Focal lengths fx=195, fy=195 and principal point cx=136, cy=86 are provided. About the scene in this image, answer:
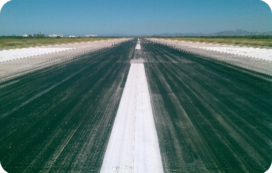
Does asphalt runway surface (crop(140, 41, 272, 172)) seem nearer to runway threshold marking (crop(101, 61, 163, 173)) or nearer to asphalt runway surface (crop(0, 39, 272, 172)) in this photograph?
asphalt runway surface (crop(0, 39, 272, 172))

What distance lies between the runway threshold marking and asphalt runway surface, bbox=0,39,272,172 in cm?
12

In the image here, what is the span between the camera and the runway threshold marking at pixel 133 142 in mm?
2752

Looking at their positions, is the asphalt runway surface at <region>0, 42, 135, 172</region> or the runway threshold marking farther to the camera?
the asphalt runway surface at <region>0, 42, 135, 172</region>

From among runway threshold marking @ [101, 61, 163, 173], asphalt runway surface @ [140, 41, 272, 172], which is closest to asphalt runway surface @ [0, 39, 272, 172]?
asphalt runway surface @ [140, 41, 272, 172]

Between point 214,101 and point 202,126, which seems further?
point 214,101

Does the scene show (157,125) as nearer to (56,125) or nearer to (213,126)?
(213,126)

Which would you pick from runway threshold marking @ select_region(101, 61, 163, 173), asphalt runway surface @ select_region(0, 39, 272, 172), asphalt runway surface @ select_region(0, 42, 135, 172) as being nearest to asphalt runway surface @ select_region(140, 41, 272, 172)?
asphalt runway surface @ select_region(0, 39, 272, 172)

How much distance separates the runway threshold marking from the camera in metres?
2.75

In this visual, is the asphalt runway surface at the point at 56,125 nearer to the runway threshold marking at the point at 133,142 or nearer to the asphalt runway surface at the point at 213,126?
the runway threshold marking at the point at 133,142

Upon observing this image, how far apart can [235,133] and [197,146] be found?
951 millimetres

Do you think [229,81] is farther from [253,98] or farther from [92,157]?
[92,157]

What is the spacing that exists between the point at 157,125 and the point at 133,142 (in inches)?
31.4

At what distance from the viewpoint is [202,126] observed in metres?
3.91

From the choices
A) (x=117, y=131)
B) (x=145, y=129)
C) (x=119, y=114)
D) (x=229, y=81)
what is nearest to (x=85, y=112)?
(x=119, y=114)
